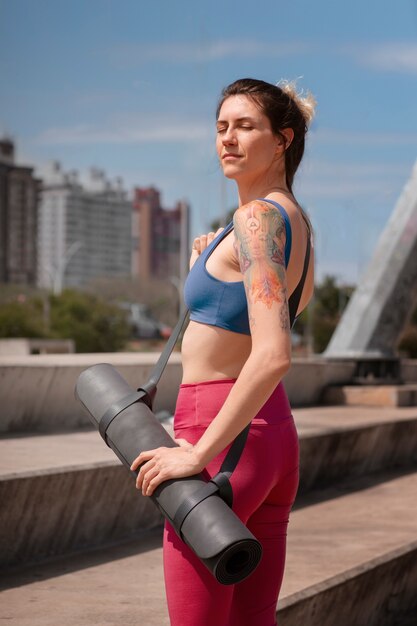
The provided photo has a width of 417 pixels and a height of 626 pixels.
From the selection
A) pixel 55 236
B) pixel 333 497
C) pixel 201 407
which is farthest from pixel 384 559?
pixel 55 236

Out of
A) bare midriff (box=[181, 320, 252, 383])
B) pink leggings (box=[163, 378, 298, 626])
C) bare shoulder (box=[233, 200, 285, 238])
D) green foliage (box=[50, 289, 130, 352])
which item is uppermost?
bare shoulder (box=[233, 200, 285, 238])

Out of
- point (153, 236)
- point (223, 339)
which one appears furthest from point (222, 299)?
point (153, 236)

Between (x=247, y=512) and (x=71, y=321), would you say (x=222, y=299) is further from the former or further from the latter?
(x=71, y=321)

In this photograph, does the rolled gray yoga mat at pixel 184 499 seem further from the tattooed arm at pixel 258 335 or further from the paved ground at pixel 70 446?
the paved ground at pixel 70 446

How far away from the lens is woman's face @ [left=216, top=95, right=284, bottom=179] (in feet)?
8.84

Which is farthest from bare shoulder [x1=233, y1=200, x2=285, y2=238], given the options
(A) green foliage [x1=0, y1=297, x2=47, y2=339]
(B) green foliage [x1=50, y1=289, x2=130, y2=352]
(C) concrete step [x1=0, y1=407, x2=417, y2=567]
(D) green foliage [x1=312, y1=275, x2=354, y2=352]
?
(D) green foliage [x1=312, y1=275, x2=354, y2=352]

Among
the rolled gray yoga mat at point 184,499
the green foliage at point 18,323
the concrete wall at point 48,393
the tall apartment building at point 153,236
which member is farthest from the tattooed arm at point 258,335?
the tall apartment building at point 153,236

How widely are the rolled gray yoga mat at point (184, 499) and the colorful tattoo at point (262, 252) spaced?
0.37 metres

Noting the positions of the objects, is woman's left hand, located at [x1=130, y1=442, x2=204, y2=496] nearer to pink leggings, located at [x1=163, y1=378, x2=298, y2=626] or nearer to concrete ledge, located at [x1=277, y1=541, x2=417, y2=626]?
pink leggings, located at [x1=163, y1=378, x2=298, y2=626]

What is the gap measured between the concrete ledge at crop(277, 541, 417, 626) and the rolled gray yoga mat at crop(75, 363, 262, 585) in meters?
1.70

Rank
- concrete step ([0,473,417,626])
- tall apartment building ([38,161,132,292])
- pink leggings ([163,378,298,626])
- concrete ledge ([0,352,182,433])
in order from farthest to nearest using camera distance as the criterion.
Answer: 1. tall apartment building ([38,161,132,292])
2. concrete ledge ([0,352,182,433])
3. concrete step ([0,473,417,626])
4. pink leggings ([163,378,298,626])

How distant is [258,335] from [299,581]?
2554 mm

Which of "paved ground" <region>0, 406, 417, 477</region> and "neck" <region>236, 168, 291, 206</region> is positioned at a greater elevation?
"neck" <region>236, 168, 291, 206</region>

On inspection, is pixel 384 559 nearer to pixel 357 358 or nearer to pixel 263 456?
pixel 263 456
